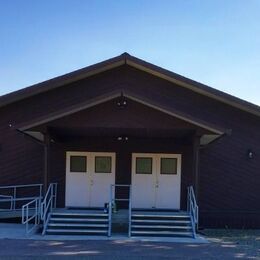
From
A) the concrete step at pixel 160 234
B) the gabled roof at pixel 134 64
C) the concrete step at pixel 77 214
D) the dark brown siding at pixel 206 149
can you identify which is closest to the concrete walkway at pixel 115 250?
the concrete step at pixel 160 234

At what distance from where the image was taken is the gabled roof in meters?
19.7

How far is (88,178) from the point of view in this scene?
19.6 m

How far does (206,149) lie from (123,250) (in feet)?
26.6

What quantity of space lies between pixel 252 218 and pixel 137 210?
4.55m

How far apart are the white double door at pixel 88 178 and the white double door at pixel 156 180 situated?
3.15 ft

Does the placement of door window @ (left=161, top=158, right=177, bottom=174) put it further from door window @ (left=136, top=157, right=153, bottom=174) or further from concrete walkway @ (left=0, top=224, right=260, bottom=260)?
concrete walkway @ (left=0, top=224, right=260, bottom=260)

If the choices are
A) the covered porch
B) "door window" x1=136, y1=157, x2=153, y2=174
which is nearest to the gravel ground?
the covered porch

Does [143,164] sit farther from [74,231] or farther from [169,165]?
[74,231]

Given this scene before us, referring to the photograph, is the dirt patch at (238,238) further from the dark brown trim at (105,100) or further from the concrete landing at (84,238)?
the dark brown trim at (105,100)

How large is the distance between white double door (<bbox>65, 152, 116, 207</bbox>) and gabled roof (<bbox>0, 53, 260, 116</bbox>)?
106 inches

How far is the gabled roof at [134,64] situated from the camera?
64.5 feet

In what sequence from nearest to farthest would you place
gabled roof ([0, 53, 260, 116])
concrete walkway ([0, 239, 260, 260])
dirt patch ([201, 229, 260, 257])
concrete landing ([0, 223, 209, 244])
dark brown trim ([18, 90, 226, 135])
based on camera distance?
concrete walkway ([0, 239, 260, 260]) < dirt patch ([201, 229, 260, 257]) < concrete landing ([0, 223, 209, 244]) < dark brown trim ([18, 90, 226, 135]) < gabled roof ([0, 53, 260, 116])

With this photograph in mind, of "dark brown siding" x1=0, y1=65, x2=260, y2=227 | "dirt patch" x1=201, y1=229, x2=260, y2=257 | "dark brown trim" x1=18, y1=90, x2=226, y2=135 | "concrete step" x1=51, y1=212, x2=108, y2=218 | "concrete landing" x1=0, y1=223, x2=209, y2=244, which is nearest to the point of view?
"dirt patch" x1=201, y1=229, x2=260, y2=257

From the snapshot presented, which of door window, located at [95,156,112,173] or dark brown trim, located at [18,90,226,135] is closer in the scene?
dark brown trim, located at [18,90,226,135]
